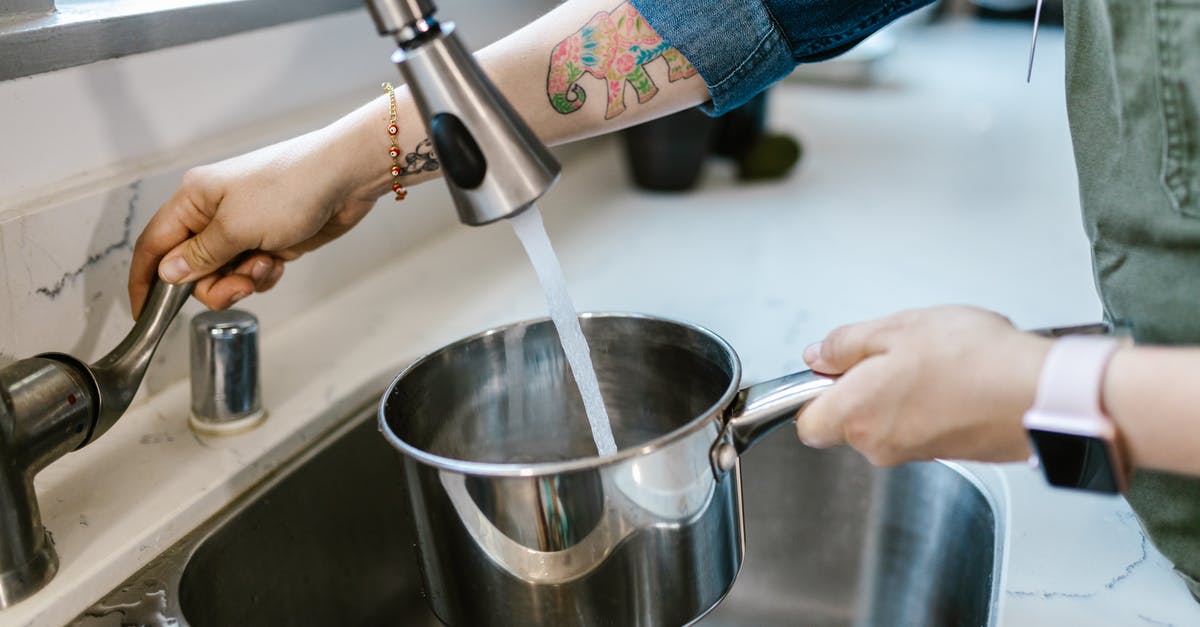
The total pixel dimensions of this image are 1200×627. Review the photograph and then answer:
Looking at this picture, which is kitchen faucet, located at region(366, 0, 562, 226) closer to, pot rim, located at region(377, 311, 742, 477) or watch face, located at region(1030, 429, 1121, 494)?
pot rim, located at region(377, 311, 742, 477)

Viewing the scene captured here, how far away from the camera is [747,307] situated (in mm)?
1092

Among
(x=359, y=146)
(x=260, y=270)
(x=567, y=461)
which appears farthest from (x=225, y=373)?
(x=567, y=461)

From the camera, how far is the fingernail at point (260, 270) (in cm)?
81

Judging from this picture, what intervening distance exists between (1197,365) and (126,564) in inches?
24.9

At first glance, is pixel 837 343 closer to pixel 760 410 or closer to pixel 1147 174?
pixel 760 410

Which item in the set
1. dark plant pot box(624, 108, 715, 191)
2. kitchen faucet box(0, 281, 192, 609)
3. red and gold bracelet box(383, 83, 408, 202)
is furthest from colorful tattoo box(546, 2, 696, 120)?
dark plant pot box(624, 108, 715, 191)

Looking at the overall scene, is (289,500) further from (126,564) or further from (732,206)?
(732,206)

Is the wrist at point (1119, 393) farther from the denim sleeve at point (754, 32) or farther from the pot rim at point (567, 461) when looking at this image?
the denim sleeve at point (754, 32)

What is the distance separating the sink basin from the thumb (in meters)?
0.17

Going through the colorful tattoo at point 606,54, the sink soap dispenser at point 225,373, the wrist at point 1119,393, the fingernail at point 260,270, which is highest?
the colorful tattoo at point 606,54

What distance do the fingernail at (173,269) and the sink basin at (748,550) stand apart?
0.17 meters

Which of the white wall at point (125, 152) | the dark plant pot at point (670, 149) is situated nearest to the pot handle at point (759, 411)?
the white wall at point (125, 152)

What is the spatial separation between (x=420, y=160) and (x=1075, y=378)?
→ 1.61ft

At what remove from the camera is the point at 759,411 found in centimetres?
63
